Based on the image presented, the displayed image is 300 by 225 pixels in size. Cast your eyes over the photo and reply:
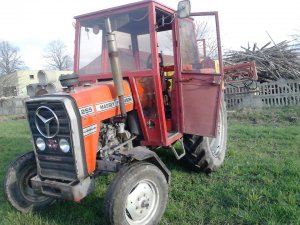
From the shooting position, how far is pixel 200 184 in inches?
Result: 181

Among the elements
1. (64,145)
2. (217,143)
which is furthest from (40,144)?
(217,143)

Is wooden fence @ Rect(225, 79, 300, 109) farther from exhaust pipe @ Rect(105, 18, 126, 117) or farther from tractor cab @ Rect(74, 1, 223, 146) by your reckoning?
exhaust pipe @ Rect(105, 18, 126, 117)

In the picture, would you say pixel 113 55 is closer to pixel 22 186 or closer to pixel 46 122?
pixel 46 122

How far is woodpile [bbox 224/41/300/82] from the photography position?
1302 cm

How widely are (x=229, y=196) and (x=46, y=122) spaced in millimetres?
2435

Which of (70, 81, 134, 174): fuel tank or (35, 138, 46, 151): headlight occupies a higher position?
(70, 81, 134, 174): fuel tank

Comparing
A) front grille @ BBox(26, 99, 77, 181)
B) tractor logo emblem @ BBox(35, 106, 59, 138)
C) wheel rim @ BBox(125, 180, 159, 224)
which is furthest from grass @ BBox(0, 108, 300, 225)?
tractor logo emblem @ BBox(35, 106, 59, 138)

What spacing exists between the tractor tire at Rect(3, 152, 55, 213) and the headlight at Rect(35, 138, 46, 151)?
44cm

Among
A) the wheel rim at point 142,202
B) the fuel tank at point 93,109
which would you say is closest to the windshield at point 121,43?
the fuel tank at point 93,109

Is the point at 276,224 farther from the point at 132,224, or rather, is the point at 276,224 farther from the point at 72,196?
the point at 72,196

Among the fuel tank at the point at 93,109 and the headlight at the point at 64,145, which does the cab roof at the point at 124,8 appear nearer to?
the fuel tank at the point at 93,109

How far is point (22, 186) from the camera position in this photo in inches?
154

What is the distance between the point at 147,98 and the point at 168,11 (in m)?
1.24

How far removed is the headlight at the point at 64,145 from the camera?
3373 mm
